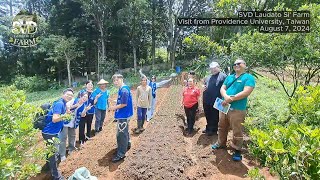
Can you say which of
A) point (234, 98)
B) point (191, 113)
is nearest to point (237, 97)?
point (234, 98)

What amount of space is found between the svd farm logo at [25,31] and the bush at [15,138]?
91.0ft

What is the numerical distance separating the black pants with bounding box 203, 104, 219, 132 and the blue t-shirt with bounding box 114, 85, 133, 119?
187cm

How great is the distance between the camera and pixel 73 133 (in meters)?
5.93

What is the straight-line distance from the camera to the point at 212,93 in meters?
5.79

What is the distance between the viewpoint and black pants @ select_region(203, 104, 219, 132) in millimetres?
5910

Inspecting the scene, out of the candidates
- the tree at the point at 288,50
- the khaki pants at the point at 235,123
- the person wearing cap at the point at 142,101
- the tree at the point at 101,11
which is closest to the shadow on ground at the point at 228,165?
the khaki pants at the point at 235,123

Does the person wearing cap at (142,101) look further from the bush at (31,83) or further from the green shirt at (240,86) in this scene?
the bush at (31,83)

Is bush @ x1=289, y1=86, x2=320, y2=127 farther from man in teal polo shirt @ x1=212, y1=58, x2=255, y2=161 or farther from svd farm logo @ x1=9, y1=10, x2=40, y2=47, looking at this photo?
svd farm logo @ x1=9, y1=10, x2=40, y2=47

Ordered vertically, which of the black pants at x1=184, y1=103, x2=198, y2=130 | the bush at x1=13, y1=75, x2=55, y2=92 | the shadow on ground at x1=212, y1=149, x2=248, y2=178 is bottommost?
the bush at x1=13, y1=75, x2=55, y2=92

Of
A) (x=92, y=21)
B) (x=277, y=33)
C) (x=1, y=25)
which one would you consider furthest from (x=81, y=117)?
(x=1, y=25)

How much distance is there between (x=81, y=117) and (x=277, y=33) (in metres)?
4.74

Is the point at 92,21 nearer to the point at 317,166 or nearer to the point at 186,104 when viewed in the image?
the point at 186,104

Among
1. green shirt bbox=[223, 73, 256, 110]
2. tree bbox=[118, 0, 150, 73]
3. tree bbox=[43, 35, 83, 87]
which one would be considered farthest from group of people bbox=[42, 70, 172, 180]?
tree bbox=[43, 35, 83, 87]

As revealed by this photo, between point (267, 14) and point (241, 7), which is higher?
point (241, 7)
